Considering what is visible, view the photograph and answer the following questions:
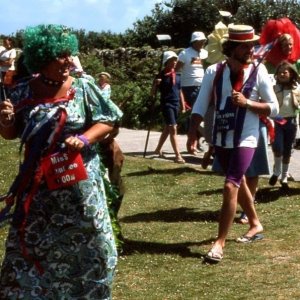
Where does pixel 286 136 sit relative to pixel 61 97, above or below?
below

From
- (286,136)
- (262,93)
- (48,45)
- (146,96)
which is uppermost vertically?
(48,45)

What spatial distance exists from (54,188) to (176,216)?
4473 mm

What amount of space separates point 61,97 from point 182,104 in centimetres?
918

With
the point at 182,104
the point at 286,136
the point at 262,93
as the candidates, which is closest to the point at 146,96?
the point at 182,104

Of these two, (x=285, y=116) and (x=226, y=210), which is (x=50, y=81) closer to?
(x=226, y=210)

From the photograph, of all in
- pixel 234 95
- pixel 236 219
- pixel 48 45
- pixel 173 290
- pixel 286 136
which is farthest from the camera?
pixel 286 136

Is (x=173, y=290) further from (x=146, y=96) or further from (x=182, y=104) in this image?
(x=146, y=96)

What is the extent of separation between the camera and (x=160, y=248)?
8172mm

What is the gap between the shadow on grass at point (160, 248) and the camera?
7970 millimetres

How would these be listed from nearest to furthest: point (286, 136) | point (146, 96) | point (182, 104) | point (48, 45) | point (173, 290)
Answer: point (48, 45) → point (173, 290) → point (286, 136) → point (182, 104) → point (146, 96)

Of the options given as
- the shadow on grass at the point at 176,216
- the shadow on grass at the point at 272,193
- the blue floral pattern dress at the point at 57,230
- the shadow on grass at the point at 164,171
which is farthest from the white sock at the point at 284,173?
the blue floral pattern dress at the point at 57,230

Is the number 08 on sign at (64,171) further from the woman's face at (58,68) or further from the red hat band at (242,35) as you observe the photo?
the red hat band at (242,35)

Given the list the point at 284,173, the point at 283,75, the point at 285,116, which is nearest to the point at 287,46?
the point at 283,75

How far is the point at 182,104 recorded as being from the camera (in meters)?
14.5
